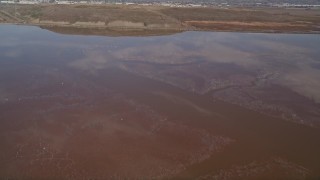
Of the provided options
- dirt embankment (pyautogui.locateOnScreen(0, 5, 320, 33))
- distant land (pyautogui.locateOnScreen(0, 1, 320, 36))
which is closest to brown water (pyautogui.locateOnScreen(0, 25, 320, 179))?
distant land (pyautogui.locateOnScreen(0, 1, 320, 36))

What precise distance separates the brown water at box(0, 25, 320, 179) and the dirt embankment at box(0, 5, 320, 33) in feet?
29.5

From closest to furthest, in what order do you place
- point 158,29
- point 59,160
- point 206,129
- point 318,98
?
point 59,160 → point 206,129 → point 318,98 → point 158,29

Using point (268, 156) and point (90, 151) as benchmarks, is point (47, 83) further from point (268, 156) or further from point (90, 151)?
point (268, 156)

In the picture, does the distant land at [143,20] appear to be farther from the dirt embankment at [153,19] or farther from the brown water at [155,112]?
the brown water at [155,112]

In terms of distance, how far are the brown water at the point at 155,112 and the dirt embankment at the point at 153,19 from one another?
8983 mm

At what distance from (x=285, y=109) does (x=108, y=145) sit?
968 cm

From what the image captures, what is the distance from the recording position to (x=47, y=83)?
24.0 m

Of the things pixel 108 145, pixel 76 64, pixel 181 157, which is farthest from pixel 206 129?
pixel 76 64

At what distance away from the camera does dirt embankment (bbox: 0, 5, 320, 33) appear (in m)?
42.3

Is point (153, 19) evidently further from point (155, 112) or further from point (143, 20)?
point (155, 112)

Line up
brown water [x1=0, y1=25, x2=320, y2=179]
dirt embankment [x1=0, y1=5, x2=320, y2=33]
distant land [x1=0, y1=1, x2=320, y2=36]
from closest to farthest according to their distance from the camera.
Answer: brown water [x1=0, y1=25, x2=320, y2=179] < distant land [x1=0, y1=1, x2=320, y2=36] < dirt embankment [x1=0, y1=5, x2=320, y2=33]

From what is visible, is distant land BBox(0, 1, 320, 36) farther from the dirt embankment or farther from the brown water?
the brown water

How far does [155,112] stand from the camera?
67.1 feet

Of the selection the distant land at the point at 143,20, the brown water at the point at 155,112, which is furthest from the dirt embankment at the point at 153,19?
the brown water at the point at 155,112
